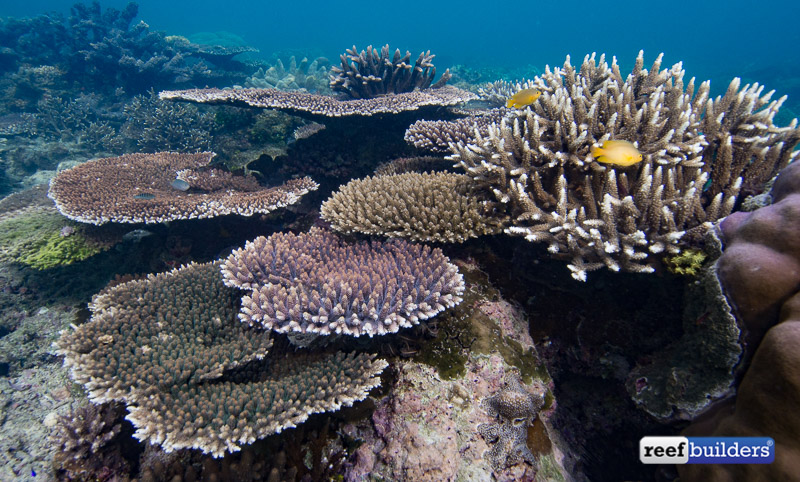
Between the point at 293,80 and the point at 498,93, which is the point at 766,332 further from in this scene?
the point at 293,80

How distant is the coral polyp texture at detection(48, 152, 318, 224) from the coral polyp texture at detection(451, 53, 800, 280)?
10.9 feet

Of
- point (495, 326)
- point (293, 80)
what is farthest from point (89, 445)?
point (293, 80)

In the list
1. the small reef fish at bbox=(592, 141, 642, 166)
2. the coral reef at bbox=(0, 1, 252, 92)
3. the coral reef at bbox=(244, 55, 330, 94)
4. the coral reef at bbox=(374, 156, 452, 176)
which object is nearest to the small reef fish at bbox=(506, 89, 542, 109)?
the small reef fish at bbox=(592, 141, 642, 166)

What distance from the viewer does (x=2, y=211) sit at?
6.79 meters

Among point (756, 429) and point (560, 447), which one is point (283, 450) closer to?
point (560, 447)

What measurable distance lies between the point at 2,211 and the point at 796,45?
76192mm

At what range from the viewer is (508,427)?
2.61 metres

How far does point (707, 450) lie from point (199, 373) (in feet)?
11.7

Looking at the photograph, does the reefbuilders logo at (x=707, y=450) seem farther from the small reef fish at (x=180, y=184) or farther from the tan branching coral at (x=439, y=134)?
the small reef fish at (x=180, y=184)

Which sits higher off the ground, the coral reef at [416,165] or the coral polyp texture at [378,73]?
the coral polyp texture at [378,73]

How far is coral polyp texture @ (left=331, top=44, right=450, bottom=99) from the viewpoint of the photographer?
7605 millimetres

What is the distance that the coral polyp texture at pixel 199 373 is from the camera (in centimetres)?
242

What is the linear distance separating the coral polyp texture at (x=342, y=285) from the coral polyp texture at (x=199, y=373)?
1.05ft

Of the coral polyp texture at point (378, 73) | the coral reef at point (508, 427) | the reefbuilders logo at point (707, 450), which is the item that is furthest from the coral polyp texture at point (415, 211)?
the coral polyp texture at point (378, 73)
